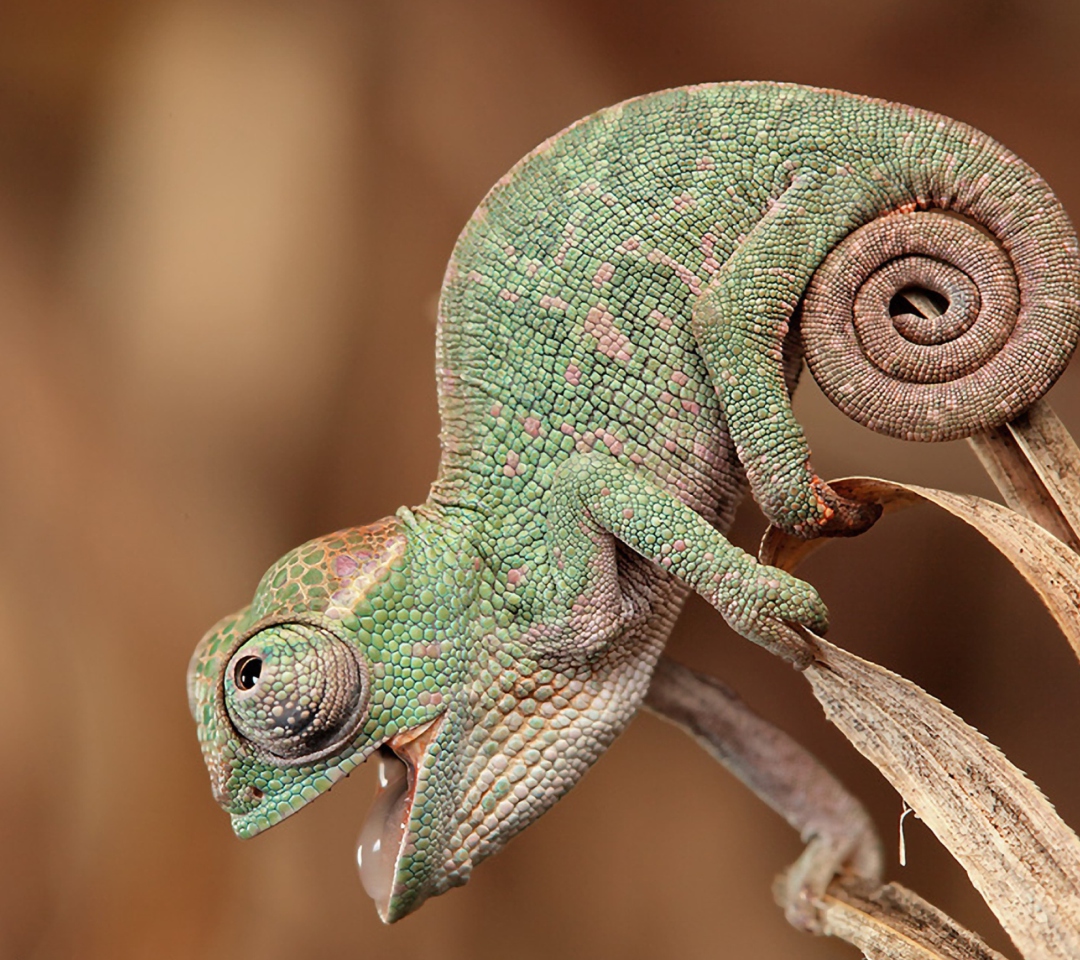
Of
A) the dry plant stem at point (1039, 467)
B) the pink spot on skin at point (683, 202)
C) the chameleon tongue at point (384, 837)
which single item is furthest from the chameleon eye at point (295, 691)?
the dry plant stem at point (1039, 467)

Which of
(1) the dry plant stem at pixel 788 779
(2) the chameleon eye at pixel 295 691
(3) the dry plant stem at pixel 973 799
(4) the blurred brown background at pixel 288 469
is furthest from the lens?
(4) the blurred brown background at pixel 288 469

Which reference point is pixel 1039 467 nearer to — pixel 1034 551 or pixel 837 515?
pixel 1034 551

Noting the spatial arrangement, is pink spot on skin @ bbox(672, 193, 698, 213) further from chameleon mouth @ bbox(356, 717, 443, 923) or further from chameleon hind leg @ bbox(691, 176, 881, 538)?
chameleon mouth @ bbox(356, 717, 443, 923)

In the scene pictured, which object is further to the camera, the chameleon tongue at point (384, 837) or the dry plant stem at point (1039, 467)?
the chameleon tongue at point (384, 837)

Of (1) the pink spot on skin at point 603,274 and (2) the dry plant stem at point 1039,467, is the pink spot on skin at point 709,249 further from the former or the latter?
(2) the dry plant stem at point 1039,467

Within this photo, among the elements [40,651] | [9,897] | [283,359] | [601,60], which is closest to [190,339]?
[283,359]

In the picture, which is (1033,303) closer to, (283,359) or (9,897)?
(283,359)

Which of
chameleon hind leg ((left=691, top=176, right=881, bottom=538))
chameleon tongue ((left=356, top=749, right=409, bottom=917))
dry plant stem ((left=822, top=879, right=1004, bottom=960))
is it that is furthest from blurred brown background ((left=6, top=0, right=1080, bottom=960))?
chameleon tongue ((left=356, top=749, right=409, bottom=917))
